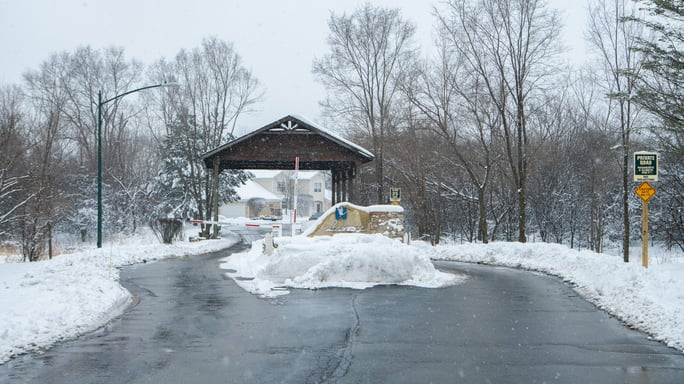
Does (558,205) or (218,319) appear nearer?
(218,319)

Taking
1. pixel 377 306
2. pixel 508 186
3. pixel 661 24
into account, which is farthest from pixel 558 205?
pixel 377 306

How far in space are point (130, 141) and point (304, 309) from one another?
52.8m

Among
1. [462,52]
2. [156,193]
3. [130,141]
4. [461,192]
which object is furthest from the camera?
[130,141]

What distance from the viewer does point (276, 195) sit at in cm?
8731

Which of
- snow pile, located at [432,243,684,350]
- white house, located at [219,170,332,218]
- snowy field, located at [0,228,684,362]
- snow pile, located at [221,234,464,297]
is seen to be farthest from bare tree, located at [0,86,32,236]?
white house, located at [219,170,332,218]

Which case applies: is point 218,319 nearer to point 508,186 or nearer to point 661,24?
point 661,24

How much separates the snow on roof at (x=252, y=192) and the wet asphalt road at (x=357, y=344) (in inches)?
2598

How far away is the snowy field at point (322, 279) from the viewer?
8820 millimetres

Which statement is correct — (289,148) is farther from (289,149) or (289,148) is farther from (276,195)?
(276,195)

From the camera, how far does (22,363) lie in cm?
689

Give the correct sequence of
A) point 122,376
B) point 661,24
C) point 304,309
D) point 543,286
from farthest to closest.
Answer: point 661,24 < point 543,286 < point 304,309 < point 122,376

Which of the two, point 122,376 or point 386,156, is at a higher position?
point 386,156

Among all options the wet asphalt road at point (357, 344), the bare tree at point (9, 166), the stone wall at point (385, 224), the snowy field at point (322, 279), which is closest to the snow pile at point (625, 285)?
the snowy field at point (322, 279)

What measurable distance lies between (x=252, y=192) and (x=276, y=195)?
25.9 feet
